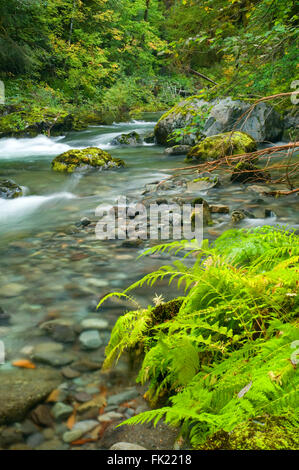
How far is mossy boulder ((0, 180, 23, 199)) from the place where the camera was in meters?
7.20

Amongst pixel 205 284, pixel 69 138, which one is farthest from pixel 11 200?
pixel 69 138

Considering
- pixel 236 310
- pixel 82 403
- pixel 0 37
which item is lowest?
pixel 82 403

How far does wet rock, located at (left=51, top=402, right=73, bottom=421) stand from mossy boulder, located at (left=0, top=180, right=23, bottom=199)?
6.27 metres

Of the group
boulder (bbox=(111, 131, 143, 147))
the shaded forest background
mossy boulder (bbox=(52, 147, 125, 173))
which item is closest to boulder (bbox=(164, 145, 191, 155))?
mossy boulder (bbox=(52, 147, 125, 173))

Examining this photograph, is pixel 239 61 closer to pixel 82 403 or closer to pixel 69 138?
pixel 82 403

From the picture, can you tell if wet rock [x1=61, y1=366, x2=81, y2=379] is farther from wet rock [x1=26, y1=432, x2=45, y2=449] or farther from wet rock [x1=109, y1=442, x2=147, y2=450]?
wet rock [x1=109, y1=442, x2=147, y2=450]

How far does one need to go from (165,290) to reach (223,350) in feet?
4.88

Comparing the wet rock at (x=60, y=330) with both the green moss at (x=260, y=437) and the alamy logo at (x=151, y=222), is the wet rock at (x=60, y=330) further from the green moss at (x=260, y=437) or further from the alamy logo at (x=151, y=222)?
the alamy logo at (x=151, y=222)

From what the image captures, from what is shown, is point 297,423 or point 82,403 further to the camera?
point 82,403

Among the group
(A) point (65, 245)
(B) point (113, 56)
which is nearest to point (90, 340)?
(A) point (65, 245)

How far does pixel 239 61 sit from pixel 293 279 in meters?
3.88

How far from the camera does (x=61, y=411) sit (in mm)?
1689

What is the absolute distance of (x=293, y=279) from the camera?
5.93ft

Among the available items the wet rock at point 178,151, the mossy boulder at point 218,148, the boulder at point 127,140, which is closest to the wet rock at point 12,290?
the mossy boulder at point 218,148
